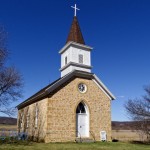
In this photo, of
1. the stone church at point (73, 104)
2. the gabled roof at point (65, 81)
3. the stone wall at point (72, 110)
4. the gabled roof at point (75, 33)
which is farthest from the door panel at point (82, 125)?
the gabled roof at point (75, 33)

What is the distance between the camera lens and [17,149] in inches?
575

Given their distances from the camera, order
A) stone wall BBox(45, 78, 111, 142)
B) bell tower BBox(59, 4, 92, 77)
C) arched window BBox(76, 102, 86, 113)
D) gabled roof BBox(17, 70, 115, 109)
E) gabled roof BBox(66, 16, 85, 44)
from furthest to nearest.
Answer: gabled roof BBox(66, 16, 85, 44) → bell tower BBox(59, 4, 92, 77) → arched window BBox(76, 102, 86, 113) → gabled roof BBox(17, 70, 115, 109) → stone wall BBox(45, 78, 111, 142)

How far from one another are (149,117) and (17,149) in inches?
574

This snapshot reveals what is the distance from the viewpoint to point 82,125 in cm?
2295

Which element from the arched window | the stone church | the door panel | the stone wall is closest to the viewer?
the stone wall

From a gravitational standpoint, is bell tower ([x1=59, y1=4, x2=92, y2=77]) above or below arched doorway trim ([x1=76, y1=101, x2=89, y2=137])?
above

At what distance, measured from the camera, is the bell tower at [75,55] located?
24.4 metres

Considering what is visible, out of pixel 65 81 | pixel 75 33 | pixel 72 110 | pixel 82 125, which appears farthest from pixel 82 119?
pixel 75 33

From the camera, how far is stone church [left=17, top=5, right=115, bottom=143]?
824 inches

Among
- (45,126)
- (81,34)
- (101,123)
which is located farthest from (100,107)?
(81,34)

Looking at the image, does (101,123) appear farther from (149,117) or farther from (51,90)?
(51,90)

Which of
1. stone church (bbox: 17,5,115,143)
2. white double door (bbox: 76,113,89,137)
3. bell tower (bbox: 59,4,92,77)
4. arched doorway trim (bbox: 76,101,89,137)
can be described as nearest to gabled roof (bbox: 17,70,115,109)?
stone church (bbox: 17,5,115,143)

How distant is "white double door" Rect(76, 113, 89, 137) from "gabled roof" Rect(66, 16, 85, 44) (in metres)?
8.46

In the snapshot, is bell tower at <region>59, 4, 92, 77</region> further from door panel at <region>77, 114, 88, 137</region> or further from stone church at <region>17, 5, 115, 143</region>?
door panel at <region>77, 114, 88, 137</region>
